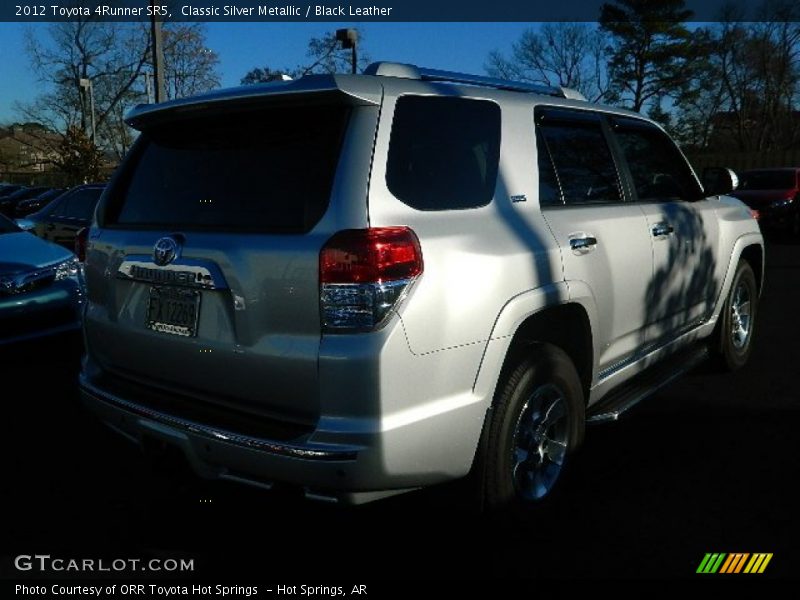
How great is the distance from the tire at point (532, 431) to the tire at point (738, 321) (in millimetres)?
2270

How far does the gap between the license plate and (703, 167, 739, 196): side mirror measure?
349cm

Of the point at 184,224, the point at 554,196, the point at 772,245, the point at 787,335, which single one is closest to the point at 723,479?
the point at 554,196

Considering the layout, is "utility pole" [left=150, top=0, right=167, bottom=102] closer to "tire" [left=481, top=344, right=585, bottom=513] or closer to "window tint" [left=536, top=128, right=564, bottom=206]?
"window tint" [left=536, top=128, right=564, bottom=206]

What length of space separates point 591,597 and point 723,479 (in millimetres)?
1287

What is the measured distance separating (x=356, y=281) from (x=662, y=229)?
7.42 ft

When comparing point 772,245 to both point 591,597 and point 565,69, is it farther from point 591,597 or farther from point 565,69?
point 565,69

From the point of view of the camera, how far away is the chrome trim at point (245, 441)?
2.31 m

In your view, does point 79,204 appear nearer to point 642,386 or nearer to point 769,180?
point 642,386

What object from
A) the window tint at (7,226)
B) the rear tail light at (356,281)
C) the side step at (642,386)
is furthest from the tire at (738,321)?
the window tint at (7,226)

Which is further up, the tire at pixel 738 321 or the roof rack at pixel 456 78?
the roof rack at pixel 456 78

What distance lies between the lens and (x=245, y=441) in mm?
2441

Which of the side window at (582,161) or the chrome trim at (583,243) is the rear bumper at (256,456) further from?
the side window at (582,161)

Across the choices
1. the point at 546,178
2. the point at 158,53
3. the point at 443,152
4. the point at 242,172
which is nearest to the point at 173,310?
the point at 242,172

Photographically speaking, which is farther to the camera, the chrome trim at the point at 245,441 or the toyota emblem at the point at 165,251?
the toyota emblem at the point at 165,251
